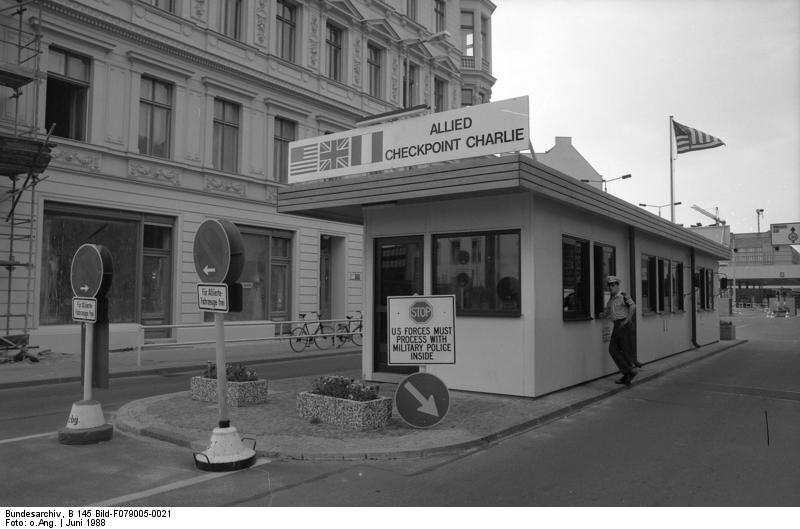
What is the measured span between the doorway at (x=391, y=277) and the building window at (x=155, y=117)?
11.3 m

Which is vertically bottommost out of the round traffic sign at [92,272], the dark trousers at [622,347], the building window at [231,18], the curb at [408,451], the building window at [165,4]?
the curb at [408,451]

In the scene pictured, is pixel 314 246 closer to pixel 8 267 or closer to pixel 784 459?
pixel 8 267

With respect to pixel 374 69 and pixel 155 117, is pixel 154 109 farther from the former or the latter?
pixel 374 69

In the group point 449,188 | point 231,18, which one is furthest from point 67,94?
point 449,188

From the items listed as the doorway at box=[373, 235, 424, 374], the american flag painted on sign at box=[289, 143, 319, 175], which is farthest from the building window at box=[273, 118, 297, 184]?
the doorway at box=[373, 235, 424, 374]

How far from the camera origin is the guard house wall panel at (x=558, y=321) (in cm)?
930

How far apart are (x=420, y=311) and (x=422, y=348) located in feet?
1.46

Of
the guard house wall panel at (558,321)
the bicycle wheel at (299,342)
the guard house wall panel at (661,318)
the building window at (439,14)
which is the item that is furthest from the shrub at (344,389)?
the building window at (439,14)

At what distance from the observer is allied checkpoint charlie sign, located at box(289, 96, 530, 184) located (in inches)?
337

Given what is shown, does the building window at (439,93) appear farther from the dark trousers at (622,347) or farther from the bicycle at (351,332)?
the dark trousers at (622,347)

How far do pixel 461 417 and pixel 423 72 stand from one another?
26456 mm

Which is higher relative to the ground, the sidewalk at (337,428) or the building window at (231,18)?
the building window at (231,18)

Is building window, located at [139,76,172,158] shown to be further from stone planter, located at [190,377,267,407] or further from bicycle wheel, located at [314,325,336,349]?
stone planter, located at [190,377,267,407]

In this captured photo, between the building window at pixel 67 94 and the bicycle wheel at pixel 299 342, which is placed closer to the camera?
the building window at pixel 67 94
